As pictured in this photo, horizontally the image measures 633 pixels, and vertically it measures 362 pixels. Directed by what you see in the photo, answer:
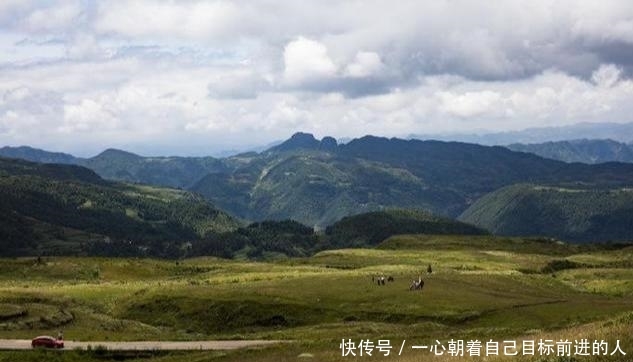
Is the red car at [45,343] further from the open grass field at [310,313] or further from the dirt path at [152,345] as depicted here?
the open grass field at [310,313]

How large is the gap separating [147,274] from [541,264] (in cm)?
10525

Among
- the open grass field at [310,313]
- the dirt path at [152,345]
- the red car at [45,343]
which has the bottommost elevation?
the open grass field at [310,313]

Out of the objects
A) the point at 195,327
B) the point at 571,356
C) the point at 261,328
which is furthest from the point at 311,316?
the point at 571,356

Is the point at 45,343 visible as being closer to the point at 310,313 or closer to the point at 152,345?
the point at 152,345

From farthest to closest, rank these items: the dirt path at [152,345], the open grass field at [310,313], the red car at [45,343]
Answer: the dirt path at [152,345] → the red car at [45,343] → the open grass field at [310,313]

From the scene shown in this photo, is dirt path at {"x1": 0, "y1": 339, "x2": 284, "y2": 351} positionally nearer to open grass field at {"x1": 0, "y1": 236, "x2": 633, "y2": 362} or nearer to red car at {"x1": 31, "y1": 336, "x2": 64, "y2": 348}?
red car at {"x1": 31, "y1": 336, "x2": 64, "y2": 348}

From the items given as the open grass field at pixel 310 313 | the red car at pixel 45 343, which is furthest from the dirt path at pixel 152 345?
the open grass field at pixel 310 313

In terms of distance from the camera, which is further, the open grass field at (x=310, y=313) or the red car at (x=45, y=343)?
the red car at (x=45, y=343)

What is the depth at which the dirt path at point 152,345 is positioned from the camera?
58128 millimetres

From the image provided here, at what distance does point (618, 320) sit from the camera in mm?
40781

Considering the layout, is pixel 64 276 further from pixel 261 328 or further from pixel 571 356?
pixel 571 356

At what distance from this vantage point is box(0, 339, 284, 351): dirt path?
58128mm

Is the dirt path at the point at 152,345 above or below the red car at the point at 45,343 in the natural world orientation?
below

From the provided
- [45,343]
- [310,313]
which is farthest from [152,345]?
[310,313]
